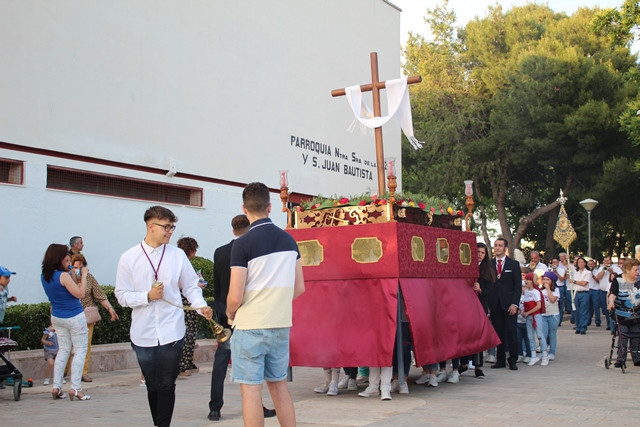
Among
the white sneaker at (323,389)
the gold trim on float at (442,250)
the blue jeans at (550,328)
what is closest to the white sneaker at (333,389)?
the white sneaker at (323,389)

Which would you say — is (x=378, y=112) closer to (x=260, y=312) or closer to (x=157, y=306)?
(x=157, y=306)

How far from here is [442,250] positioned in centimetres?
1029

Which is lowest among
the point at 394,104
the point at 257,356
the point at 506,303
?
the point at 257,356

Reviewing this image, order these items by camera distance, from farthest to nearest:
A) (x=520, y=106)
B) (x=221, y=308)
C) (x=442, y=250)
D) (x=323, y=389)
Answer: (x=520, y=106), (x=442, y=250), (x=323, y=389), (x=221, y=308)

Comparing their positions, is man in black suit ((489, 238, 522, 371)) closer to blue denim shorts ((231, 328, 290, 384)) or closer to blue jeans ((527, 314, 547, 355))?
blue jeans ((527, 314, 547, 355))

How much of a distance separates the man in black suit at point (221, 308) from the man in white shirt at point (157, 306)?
174 centimetres

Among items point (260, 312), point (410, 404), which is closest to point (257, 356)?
point (260, 312)

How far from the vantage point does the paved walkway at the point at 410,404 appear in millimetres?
7680

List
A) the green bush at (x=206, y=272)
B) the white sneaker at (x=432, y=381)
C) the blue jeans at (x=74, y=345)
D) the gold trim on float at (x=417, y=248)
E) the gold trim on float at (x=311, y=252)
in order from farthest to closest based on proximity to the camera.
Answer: the green bush at (x=206, y=272) → the white sneaker at (x=432, y=381) → the gold trim on float at (x=311, y=252) → the gold trim on float at (x=417, y=248) → the blue jeans at (x=74, y=345)

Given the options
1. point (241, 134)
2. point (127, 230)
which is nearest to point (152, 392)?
point (127, 230)

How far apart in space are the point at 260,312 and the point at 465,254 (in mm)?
5854

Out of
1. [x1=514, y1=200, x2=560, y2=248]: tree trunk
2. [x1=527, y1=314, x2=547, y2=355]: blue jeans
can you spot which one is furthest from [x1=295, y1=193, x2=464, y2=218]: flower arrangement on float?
[x1=514, y1=200, x2=560, y2=248]: tree trunk

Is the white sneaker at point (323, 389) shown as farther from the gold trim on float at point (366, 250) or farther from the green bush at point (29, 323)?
the green bush at point (29, 323)

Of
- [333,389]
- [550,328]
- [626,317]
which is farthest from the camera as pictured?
[550,328]
